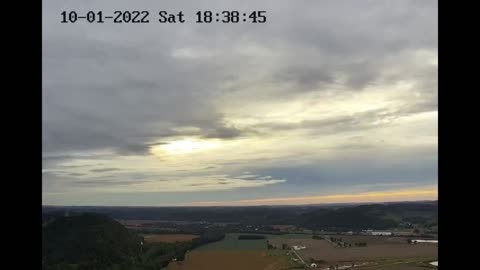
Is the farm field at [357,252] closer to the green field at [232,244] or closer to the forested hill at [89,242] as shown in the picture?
the green field at [232,244]

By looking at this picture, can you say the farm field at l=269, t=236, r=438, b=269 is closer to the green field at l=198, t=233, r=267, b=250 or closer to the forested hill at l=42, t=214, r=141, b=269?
the green field at l=198, t=233, r=267, b=250

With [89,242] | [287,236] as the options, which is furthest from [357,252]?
[89,242]

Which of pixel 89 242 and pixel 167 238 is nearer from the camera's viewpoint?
pixel 167 238

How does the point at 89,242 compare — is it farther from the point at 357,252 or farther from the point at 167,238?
the point at 357,252

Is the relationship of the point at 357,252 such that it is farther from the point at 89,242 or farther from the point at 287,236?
the point at 89,242

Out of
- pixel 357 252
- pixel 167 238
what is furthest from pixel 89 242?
pixel 357 252

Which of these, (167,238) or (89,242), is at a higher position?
(167,238)

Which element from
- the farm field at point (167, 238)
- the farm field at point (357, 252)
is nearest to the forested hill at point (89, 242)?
the farm field at point (167, 238)
